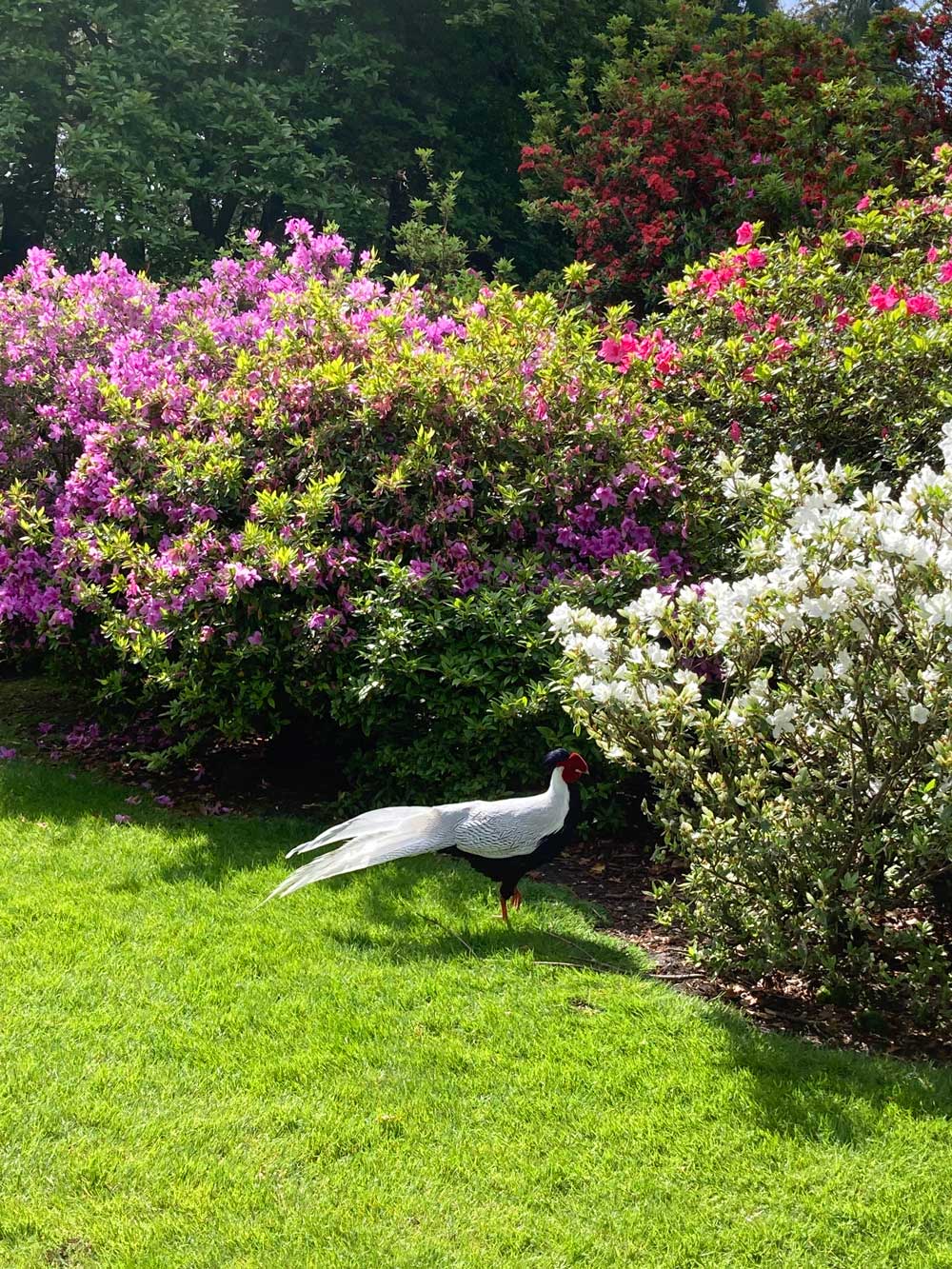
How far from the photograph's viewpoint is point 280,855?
17.3 feet

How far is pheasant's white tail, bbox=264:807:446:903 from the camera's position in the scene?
13.8ft

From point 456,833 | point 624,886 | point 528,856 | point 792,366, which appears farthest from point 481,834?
point 792,366

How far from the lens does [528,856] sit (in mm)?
4324

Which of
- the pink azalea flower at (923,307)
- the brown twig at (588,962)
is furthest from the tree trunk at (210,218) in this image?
the brown twig at (588,962)

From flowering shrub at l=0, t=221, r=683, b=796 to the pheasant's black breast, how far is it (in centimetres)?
82

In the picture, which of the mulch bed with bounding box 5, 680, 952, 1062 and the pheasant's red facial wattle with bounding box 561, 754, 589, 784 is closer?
the mulch bed with bounding box 5, 680, 952, 1062

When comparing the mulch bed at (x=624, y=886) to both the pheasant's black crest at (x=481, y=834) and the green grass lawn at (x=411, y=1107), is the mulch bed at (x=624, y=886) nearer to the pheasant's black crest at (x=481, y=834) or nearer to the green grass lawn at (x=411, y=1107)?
the green grass lawn at (x=411, y=1107)

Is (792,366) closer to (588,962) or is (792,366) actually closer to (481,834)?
(481,834)

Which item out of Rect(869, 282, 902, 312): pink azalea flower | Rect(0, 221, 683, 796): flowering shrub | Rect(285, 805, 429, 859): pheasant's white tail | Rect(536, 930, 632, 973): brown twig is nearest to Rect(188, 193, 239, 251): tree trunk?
Rect(0, 221, 683, 796): flowering shrub

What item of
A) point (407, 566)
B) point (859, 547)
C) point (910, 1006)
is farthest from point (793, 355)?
point (910, 1006)

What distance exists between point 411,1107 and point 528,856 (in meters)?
1.20

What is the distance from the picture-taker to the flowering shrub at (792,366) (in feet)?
19.4

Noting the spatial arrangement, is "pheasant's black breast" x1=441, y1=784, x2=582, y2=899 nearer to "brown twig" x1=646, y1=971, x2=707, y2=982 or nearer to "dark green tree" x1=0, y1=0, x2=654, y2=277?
"brown twig" x1=646, y1=971, x2=707, y2=982

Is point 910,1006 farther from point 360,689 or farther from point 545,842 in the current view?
point 360,689
